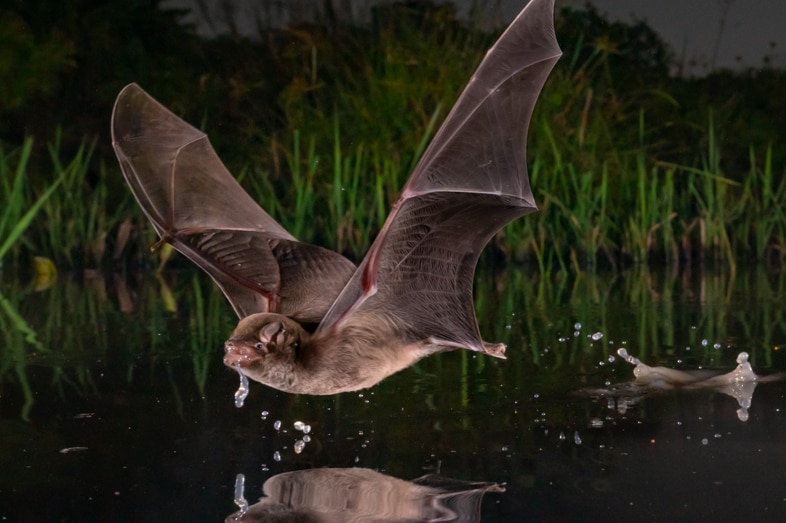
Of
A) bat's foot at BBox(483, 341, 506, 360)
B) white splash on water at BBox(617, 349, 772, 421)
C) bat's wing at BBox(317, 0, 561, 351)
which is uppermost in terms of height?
bat's wing at BBox(317, 0, 561, 351)

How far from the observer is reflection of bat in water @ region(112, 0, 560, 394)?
3.39 m

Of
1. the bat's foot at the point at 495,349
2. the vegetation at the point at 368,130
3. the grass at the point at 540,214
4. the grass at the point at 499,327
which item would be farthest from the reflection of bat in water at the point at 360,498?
the grass at the point at 540,214

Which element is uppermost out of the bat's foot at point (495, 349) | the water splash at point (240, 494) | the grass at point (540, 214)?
the bat's foot at point (495, 349)

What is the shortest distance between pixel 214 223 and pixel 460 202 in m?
0.96

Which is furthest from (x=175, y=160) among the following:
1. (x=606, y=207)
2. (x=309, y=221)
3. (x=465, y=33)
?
(x=465, y=33)

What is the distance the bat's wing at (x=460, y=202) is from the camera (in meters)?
3.40

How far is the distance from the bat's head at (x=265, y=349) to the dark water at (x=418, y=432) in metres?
0.21

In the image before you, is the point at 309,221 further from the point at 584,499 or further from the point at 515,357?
the point at 584,499

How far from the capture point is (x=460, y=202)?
3605 millimetres

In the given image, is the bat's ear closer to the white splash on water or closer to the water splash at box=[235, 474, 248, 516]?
the water splash at box=[235, 474, 248, 516]

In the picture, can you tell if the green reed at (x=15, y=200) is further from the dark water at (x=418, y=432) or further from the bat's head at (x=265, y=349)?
the bat's head at (x=265, y=349)

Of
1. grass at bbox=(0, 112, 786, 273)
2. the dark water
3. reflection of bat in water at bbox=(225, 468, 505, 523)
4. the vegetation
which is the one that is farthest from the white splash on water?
the vegetation

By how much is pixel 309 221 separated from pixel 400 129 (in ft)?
3.43

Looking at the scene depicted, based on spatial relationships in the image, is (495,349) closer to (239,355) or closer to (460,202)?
(460,202)
